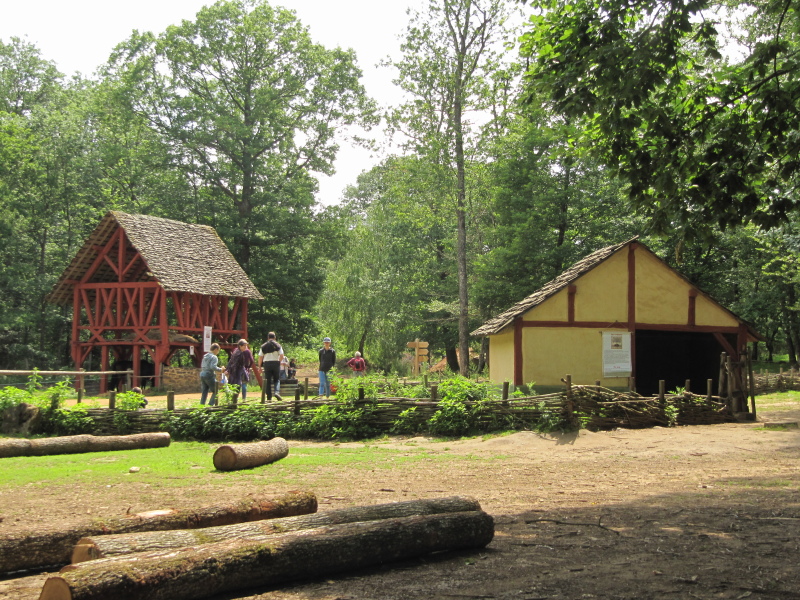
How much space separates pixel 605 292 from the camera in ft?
72.2

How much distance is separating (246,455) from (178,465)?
126 cm

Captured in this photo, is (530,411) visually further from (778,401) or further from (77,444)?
(778,401)

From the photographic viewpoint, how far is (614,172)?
981 centimetres

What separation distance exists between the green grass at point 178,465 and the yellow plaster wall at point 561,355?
803cm

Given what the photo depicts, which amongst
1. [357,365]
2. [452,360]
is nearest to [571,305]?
[357,365]

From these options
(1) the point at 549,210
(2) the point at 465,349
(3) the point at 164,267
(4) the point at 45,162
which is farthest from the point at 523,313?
(4) the point at 45,162

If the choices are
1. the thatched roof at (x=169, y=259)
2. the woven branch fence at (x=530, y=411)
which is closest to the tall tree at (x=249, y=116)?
the thatched roof at (x=169, y=259)

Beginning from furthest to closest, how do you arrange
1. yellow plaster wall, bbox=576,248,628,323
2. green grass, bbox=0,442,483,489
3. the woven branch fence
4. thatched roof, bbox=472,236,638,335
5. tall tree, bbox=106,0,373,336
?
tall tree, bbox=106,0,373,336
yellow plaster wall, bbox=576,248,628,323
thatched roof, bbox=472,236,638,335
the woven branch fence
green grass, bbox=0,442,483,489

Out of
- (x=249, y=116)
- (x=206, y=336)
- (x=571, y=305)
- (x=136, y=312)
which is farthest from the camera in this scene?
(x=249, y=116)

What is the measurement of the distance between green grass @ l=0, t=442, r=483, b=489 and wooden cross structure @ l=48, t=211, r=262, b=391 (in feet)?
50.6

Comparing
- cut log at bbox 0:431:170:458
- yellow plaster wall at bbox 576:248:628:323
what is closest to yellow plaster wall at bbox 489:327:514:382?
yellow plaster wall at bbox 576:248:628:323

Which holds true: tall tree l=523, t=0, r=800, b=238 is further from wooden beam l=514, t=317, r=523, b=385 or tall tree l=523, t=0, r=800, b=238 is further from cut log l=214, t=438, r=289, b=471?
wooden beam l=514, t=317, r=523, b=385

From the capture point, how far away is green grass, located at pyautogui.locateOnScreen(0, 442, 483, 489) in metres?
10.8

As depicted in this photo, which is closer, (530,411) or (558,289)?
(530,411)
